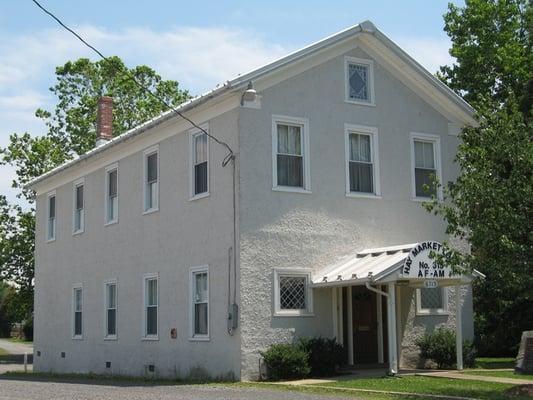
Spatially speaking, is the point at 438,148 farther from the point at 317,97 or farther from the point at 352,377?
the point at 352,377

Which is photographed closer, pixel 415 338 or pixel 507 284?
pixel 507 284

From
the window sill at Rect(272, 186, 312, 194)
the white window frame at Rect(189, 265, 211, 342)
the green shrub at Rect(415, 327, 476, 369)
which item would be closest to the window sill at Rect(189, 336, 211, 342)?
the white window frame at Rect(189, 265, 211, 342)

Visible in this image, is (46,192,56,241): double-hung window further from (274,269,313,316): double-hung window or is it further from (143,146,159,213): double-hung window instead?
(274,269,313,316): double-hung window

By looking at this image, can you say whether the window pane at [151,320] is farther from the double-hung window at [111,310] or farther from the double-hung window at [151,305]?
the double-hung window at [111,310]

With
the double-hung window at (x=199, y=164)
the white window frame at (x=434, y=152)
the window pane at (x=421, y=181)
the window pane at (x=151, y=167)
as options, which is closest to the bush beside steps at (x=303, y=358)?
the double-hung window at (x=199, y=164)

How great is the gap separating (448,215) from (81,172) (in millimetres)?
15765

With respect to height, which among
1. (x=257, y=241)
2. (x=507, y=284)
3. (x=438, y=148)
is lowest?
(x=507, y=284)

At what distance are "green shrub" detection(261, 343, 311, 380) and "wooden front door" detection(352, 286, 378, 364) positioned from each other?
273 cm

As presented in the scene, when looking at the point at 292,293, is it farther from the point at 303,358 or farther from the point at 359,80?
the point at 359,80

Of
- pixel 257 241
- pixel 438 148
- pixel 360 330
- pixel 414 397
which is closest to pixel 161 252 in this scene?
pixel 257 241

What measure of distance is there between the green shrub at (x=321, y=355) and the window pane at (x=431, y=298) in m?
3.64

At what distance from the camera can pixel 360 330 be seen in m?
22.3

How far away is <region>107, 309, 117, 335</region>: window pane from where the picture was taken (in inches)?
1020

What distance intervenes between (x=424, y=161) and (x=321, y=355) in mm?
6664
